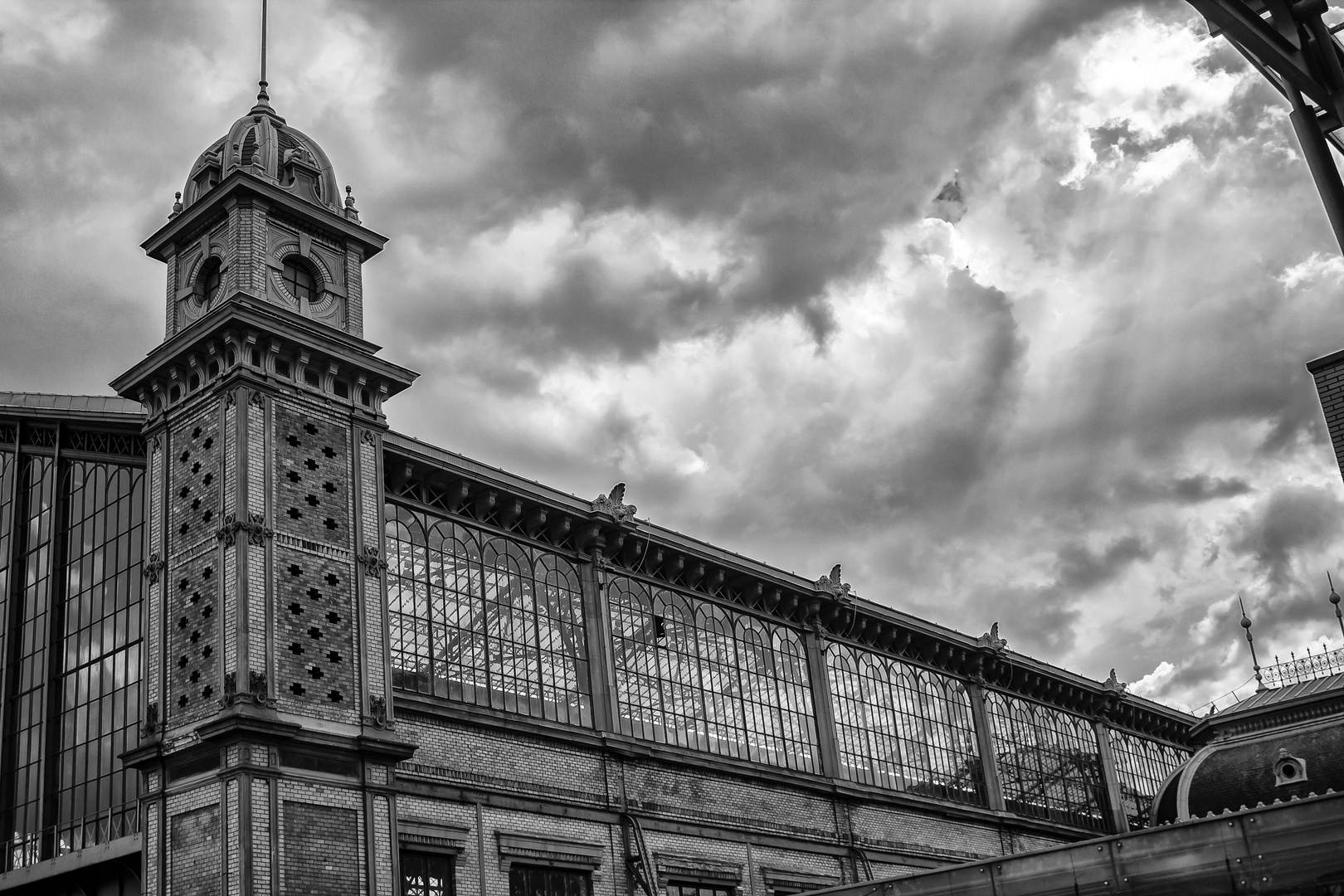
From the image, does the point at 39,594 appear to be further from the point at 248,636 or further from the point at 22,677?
→ the point at 248,636

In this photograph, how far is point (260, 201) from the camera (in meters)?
36.3

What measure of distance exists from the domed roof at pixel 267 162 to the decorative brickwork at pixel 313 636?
34.3ft

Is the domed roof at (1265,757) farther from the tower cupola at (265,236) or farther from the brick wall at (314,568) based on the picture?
the tower cupola at (265,236)

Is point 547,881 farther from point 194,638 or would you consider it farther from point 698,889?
point 194,638

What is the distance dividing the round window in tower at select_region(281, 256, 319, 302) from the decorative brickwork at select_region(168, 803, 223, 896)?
43.4 feet

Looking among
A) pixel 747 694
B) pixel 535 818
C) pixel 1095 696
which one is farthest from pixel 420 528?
pixel 1095 696

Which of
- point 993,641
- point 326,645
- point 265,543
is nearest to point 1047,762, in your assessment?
point 993,641

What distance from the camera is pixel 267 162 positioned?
37.6 meters

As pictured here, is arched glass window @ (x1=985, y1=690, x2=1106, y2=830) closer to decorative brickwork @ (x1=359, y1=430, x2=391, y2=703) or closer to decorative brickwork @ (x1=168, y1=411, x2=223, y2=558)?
decorative brickwork @ (x1=359, y1=430, x2=391, y2=703)

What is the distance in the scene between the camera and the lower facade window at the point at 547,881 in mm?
35969

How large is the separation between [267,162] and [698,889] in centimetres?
2379

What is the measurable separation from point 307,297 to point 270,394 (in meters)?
3.80

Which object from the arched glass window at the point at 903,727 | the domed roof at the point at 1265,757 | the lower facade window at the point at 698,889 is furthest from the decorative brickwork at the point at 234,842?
the domed roof at the point at 1265,757

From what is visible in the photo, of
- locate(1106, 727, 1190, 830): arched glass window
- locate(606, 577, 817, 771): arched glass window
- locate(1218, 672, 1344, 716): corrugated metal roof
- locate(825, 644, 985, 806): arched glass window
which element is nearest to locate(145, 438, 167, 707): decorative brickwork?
locate(606, 577, 817, 771): arched glass window
